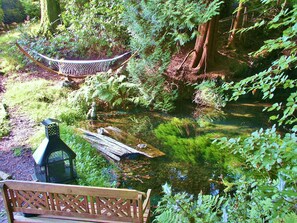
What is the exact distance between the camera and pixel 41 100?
4508 millimetres

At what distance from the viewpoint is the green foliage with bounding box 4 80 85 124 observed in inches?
162

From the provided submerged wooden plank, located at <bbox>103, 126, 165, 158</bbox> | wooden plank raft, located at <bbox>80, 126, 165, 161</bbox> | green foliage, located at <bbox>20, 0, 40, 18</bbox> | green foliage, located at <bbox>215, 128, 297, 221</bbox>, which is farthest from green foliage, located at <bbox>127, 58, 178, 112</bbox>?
green foliage, located at <bbox>20, 0, 40, 18</bbox>

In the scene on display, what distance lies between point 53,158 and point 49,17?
514 cm

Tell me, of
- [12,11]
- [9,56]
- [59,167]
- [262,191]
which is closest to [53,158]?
[59,167]

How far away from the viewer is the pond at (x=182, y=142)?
9.63ft

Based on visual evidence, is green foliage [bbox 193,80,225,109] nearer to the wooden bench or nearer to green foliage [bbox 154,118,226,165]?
green foliage [bbox 154,118,226,165]

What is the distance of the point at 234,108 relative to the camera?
15.5 feet

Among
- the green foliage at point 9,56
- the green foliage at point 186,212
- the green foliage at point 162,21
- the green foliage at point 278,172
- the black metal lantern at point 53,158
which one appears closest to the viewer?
the green foliage at point 278,172

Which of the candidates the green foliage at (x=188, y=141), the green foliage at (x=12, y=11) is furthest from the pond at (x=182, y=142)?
the green foliage at (x=12, y=11)

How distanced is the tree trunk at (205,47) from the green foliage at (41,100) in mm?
2131

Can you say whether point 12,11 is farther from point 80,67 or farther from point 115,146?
point 115,146

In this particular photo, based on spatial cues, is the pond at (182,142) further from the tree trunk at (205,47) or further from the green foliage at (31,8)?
the green foliage at (31,8)

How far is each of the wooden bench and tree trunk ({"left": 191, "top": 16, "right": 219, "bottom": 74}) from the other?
135 inches

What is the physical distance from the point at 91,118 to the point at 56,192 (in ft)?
8.57
